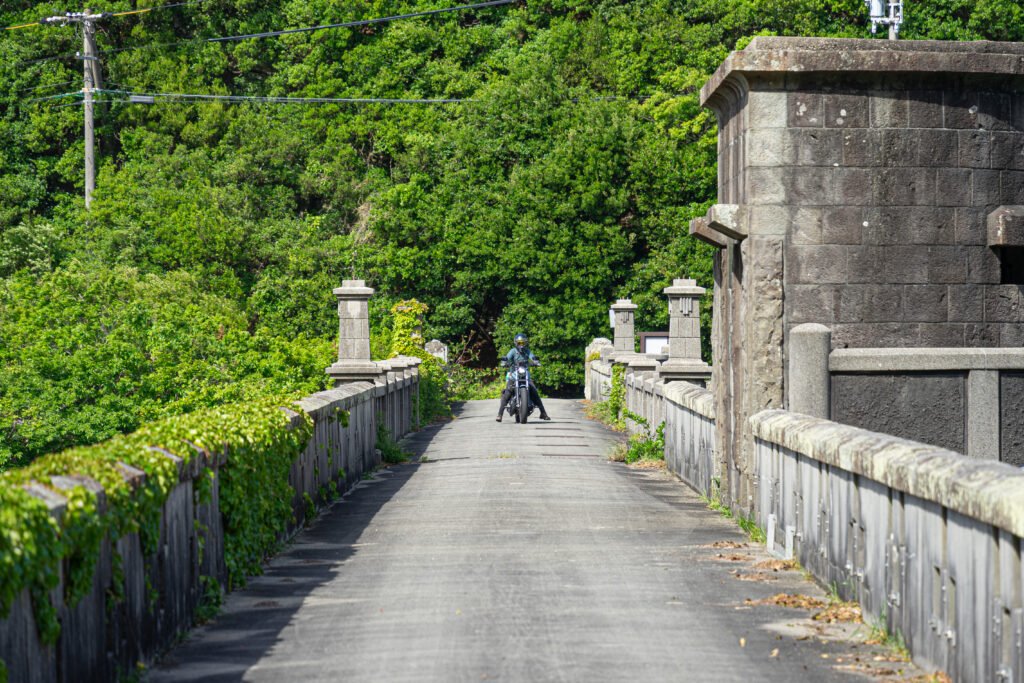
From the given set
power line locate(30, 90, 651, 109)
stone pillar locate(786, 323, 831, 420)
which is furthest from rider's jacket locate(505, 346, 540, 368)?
power line locate(30, 90, 651, 109)

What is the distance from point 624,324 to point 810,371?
24299 mm

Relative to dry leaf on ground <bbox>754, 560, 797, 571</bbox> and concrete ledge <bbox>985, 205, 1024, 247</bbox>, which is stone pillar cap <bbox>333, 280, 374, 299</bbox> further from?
dry leaf on ground <bbox>754, 560, 797, 571</bbox>

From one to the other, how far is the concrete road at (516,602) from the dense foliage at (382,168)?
20.3 metres

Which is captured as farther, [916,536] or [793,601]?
[793,601]

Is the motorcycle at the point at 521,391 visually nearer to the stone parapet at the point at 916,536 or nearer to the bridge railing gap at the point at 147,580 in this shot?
the bridge railing gap at the point at 147,580

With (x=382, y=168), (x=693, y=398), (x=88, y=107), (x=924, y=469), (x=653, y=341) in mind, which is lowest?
(x=693, y=398)

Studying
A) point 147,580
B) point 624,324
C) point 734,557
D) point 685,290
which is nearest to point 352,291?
point 685,290

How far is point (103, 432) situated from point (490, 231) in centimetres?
1728

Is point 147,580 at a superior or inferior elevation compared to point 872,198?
inferior

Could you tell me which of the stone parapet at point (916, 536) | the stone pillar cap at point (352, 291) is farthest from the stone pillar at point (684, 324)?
the stone parapet at point (916, 536)

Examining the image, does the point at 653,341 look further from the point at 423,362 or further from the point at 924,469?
the point at 924,469

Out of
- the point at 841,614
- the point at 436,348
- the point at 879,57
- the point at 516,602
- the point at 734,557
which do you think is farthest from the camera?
the point at 436,348

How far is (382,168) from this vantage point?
50.2m

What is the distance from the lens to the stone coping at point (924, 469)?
204 inches
